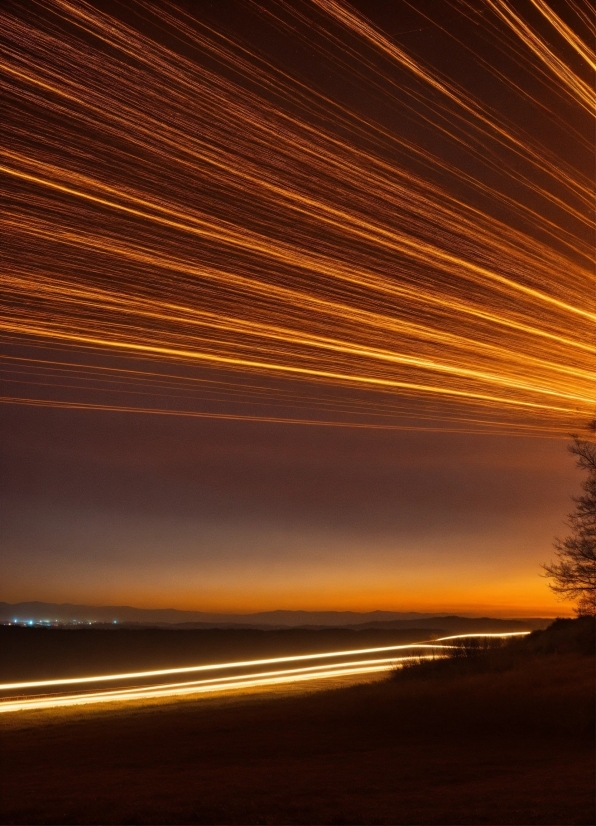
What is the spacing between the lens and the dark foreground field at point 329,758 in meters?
8.52

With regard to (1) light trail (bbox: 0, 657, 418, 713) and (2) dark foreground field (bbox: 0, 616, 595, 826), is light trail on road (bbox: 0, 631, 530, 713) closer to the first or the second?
(1) light trail (bbox: 0, 657, 418, 713)

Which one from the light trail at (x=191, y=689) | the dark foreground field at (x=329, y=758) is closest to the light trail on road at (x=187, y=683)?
the light trail at (x=191, y=689)

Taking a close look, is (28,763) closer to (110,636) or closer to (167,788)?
(167,788)

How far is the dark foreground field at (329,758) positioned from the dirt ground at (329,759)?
0.03m

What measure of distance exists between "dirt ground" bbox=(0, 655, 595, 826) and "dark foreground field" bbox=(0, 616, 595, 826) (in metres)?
0.03

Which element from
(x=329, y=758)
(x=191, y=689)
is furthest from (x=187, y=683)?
(x=329, y=758)

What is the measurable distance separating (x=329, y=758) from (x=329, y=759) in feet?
0.26

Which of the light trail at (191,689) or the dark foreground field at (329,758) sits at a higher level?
the light trail at (191,689)

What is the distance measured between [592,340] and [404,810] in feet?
25.1

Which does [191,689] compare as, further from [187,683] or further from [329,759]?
[329,759]

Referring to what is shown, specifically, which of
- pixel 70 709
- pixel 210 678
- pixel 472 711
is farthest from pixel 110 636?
pixel 472 711

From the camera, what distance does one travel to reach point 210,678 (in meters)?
28.5

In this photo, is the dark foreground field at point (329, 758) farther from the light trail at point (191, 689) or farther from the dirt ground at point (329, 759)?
the light trail at point (191, 689)

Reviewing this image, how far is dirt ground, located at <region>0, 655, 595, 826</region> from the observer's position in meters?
8.51
